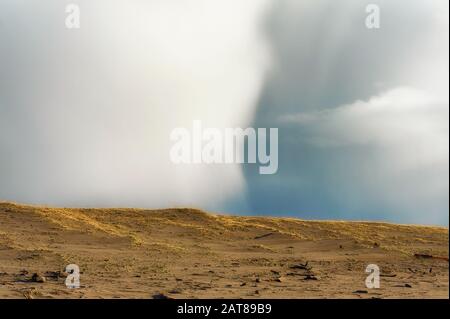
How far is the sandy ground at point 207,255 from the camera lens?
16.0 m

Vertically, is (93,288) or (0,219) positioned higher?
(0,219)

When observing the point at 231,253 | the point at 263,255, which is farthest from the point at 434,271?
the point at 231,253

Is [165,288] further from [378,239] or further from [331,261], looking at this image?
[378,239]

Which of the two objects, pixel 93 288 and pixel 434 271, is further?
pixel 434 271

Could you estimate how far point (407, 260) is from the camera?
76.8ft

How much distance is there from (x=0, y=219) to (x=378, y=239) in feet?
73.7

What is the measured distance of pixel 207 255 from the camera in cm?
2588

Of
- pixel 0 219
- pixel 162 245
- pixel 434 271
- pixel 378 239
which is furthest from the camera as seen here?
pixel 0 219

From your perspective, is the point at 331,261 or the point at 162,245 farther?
the point at 162,245

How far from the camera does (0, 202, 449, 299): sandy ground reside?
15992 mm

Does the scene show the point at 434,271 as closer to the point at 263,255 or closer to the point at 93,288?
the point at 263,255

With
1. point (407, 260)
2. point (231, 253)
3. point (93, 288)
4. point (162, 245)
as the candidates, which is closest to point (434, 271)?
point (407, 260)
